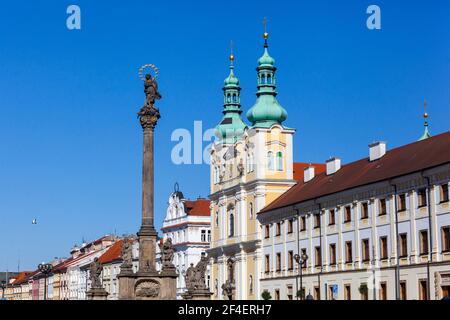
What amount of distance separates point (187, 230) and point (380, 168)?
44.6 metres

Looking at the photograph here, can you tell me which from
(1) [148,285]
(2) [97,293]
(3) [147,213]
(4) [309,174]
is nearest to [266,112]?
(4) [309,174]

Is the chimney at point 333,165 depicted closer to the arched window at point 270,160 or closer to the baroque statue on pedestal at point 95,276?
the arched window at point 270,160

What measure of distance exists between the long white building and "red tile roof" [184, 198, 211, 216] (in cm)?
2638

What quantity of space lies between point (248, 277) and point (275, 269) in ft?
25.3

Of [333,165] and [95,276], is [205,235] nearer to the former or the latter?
[333,165]

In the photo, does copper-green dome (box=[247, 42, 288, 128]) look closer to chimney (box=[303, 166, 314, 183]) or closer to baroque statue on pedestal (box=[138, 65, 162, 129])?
chimney (box=[303, 166, 314, 183])

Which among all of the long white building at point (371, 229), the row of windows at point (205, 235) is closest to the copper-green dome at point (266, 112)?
the long white building at point (371, 229)

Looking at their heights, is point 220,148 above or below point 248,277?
above

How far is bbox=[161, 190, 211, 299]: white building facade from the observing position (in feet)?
335

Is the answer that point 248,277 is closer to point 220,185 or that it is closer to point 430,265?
point 220,185

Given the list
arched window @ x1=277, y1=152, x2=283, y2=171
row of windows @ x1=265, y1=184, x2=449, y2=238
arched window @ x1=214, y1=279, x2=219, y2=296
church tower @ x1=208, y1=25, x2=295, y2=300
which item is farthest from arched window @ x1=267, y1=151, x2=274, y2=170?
arched window @ x1=214, y1=279, x2=219, y2=296

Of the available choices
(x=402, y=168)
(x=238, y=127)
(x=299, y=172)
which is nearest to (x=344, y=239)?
(x=402, y=168)

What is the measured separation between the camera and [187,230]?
103312 millimetres

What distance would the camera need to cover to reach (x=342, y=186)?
6475cm
